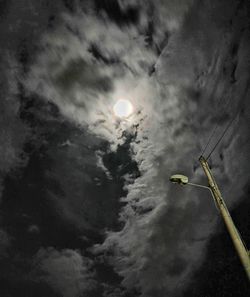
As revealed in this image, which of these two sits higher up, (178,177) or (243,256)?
(178,177)

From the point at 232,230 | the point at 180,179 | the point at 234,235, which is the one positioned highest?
the point at 180,179

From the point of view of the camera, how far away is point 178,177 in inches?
296

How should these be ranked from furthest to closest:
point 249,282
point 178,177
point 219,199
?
point 178,177
point 219,199
point 249,282

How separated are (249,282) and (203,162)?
3.51m

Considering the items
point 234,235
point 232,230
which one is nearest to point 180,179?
point 232,230

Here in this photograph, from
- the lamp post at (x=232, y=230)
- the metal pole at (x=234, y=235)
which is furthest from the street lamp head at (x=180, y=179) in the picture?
the metal pole at (x=234, y=235)

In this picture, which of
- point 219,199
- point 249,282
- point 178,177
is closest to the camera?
point 249,282

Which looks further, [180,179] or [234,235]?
[180,179]

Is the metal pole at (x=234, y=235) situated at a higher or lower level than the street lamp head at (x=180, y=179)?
lower

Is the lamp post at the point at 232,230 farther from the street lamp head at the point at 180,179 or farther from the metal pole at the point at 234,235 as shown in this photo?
the street lamp head at the point at 180,179

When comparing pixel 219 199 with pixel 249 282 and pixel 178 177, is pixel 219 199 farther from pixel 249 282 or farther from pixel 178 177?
pixel 249 282

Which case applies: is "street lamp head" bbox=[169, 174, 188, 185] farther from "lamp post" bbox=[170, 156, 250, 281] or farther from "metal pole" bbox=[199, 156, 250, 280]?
"metal pole" bbox=[199, 156, 250, 280]

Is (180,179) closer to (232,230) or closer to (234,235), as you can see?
(232,230)

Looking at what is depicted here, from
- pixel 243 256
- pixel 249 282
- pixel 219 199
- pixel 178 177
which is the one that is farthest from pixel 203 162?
pixel 249 282
